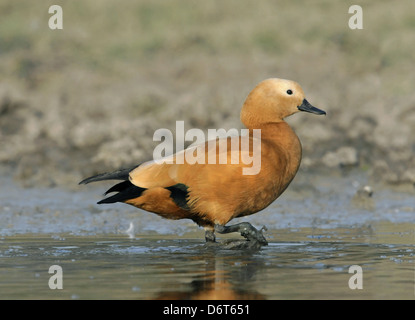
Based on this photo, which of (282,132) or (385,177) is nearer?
(282,132)

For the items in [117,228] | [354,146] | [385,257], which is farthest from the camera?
[354,146]

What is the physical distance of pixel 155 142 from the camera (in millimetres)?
12789

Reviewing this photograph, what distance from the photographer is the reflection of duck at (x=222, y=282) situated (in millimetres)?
5727

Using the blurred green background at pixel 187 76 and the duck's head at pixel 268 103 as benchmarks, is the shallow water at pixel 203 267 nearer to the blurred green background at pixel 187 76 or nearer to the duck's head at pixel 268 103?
the duck's head at pixel 268 103

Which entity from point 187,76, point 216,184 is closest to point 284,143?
point 216,184

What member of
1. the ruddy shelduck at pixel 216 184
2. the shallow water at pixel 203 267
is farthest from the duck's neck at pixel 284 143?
the shallow water at pixel 203 267

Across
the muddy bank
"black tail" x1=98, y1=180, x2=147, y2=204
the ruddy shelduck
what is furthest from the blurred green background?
"black tail" x1=98, y1=180, x2=147, y2=204

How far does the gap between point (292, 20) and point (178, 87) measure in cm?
254

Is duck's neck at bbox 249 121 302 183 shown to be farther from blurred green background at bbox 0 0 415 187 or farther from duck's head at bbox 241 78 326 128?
blurred green background at bbox 0 0 415 187

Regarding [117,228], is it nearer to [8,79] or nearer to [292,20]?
[8,79]

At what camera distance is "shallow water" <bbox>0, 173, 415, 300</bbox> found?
5.98m

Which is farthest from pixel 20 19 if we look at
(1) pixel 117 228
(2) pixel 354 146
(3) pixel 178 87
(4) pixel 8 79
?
(1) pixel 117 228

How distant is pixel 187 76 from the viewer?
14945 millimetres

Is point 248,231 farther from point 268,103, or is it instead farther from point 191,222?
point 191,222
